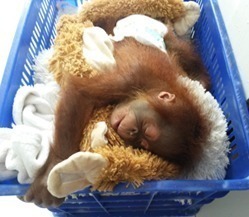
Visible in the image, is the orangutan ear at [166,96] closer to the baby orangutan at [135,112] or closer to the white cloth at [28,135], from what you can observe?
the baby orangutan at [135,112]

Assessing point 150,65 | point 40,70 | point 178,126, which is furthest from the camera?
point 40,70

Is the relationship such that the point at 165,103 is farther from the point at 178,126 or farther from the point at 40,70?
the point at 40,70

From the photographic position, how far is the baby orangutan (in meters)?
0.70

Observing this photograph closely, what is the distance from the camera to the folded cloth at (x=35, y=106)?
2.67 ft

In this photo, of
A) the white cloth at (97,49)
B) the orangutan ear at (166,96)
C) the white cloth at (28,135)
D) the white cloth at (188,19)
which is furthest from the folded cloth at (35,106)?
the white cloth at (188,19)

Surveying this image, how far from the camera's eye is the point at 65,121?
72 centimetres

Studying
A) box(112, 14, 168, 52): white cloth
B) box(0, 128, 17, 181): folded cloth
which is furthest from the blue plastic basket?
box(112, 14, 168, 52): white cloth

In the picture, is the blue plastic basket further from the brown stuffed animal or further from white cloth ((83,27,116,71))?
white cloth ((83,27,116,71))

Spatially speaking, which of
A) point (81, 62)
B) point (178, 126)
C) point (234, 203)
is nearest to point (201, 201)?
point (234, 203)

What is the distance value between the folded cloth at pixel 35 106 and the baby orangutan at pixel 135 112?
0.09 meters

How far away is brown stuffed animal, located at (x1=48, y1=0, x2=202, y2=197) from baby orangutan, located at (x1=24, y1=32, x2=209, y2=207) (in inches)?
1.0

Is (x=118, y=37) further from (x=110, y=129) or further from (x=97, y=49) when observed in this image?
(x=110, y=129)

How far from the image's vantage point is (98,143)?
2.31ft

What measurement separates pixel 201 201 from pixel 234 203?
3.7 inches
